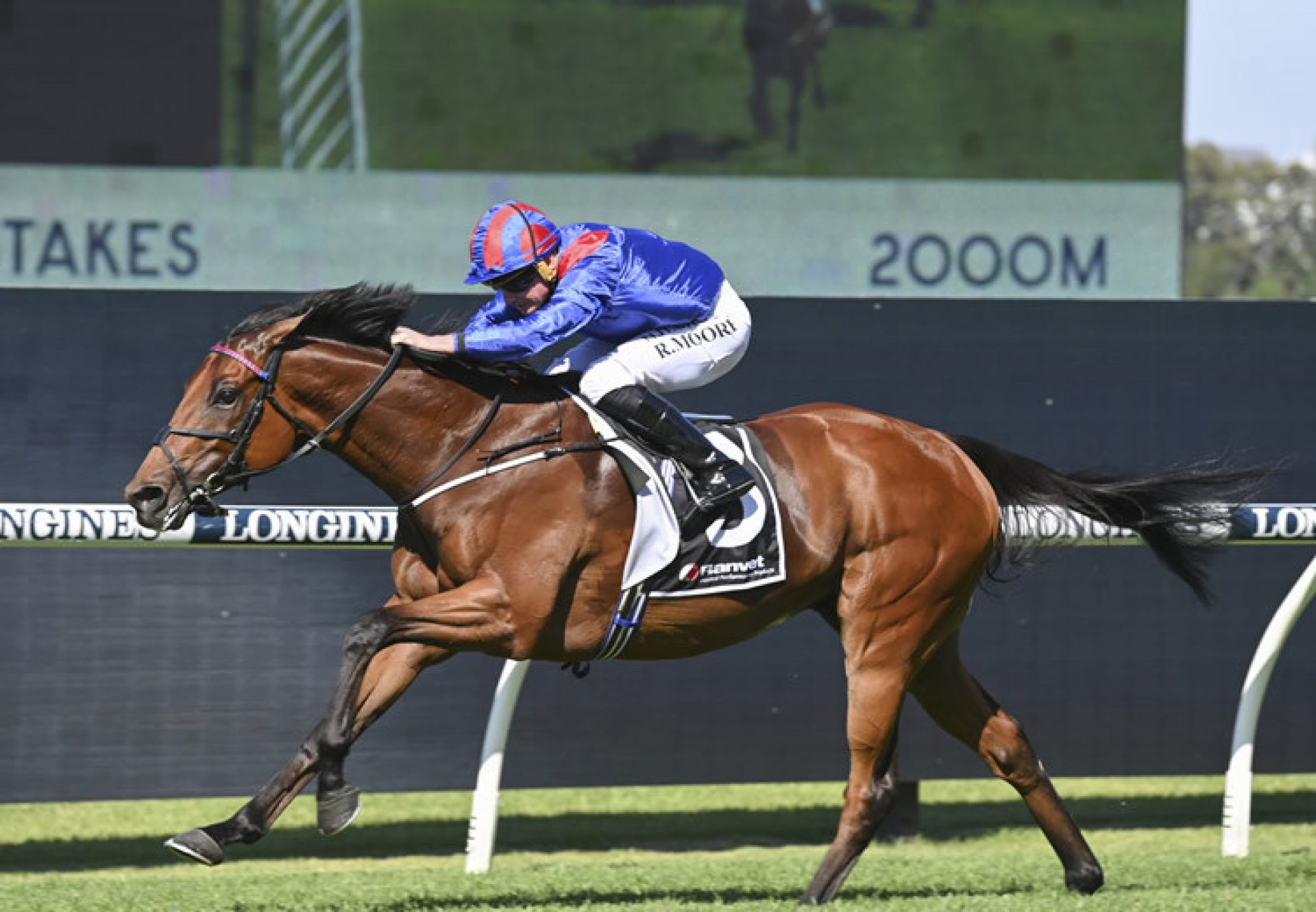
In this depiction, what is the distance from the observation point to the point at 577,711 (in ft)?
19.9

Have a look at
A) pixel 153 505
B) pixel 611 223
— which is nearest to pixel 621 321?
pixel 153 505

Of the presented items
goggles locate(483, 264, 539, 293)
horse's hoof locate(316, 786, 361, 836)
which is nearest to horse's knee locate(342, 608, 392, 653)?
horse's hoof locate(316, 786, 361, 836)

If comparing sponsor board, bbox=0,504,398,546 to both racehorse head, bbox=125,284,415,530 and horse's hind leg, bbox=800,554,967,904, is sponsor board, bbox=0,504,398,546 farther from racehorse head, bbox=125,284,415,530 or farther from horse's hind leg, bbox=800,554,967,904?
horse's hind leg, bbox=800,554,967,904

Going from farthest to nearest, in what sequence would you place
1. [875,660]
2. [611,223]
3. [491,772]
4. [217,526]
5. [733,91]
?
[733,91]
[611,223]
[491,772]
[217,526]
[875,660]

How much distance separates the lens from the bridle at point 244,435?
14.9ft

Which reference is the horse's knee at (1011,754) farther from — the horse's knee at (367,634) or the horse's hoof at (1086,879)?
the horse's knee at (367,634)

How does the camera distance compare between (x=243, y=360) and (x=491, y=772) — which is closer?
(x=243, y=360)

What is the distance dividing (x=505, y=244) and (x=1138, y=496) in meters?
1.90

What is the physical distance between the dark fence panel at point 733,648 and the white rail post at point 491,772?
0.54 m

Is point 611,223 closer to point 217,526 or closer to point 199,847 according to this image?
point 217,526

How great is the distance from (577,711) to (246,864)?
1070 millimetres

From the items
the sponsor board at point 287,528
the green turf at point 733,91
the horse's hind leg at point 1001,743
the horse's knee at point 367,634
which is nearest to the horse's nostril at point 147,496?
the sponsor board at point 287,528

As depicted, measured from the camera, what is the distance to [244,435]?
459cm

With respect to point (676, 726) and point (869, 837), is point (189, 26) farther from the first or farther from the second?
point (869, 837)
